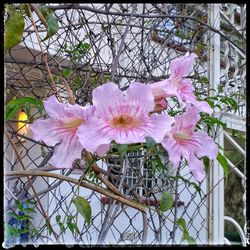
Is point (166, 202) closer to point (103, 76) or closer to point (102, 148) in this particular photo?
point (102, 148)

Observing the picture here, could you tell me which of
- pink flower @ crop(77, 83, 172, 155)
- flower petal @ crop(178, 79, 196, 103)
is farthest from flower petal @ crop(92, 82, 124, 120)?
flower petal @ crop(178, 79, 196, 103)

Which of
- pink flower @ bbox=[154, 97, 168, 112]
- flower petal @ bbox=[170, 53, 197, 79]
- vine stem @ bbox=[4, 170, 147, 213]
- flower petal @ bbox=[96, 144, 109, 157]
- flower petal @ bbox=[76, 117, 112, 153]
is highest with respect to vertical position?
flower petal @ bbox=[170, 53, 197, 79]

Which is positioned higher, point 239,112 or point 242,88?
point 242,88

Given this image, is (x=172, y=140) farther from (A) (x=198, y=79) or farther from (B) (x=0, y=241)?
(A) (x=198, y=79)

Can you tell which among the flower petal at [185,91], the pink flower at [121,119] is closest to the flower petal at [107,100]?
the pink flower at [121,119]

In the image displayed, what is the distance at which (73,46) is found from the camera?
1.66 m

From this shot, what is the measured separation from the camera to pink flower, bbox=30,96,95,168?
45 cm

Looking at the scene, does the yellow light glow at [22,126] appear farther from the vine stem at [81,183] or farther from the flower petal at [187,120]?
the flower petal at [187,120]

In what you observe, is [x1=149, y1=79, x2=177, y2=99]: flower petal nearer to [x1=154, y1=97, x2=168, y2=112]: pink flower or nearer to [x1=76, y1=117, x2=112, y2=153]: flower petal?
[x1=154, y1=97, x2=168, y2=112]: pink flower

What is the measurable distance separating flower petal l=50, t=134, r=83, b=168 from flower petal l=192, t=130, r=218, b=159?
0.52 ft

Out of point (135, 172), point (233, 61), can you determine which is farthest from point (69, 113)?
point (233, 61)

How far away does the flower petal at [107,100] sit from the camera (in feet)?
1.32

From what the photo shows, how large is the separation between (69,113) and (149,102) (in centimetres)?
9

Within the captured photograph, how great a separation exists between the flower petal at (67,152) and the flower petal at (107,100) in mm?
61
